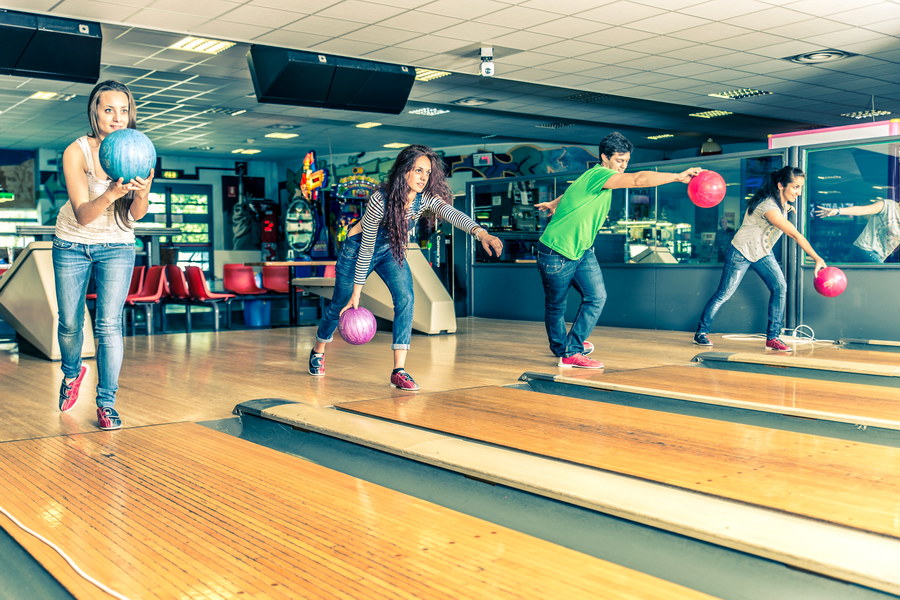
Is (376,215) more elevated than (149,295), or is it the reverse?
(376,215)

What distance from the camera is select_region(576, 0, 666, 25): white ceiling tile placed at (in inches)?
299

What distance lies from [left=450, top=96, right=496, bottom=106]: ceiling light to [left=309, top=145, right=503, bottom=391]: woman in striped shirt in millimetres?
8343

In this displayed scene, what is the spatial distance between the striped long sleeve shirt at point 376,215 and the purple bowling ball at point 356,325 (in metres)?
0.18

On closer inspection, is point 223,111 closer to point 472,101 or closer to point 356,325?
point 472,101

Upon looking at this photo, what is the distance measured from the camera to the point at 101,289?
10.5 ft

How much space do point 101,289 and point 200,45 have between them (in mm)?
6554

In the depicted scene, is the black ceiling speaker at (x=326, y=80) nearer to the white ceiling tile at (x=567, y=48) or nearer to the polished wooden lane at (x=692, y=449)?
the white ceiling tile at (x=567, y=48)

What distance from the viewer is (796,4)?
761cm

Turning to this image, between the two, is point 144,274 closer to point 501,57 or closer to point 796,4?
point 501,57

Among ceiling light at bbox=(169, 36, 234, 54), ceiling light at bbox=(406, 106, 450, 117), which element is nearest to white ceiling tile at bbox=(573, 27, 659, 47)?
ceiling light at bbox=(169, 36, 234, 54)

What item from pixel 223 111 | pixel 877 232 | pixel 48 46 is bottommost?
pixel 877 232

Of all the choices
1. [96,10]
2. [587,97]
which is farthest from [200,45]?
[587,97]

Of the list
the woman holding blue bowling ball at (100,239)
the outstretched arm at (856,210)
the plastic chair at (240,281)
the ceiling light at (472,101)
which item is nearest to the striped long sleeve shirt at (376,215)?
the woman holding blue bowling ball at (100,239)

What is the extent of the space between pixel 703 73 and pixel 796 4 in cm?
275
